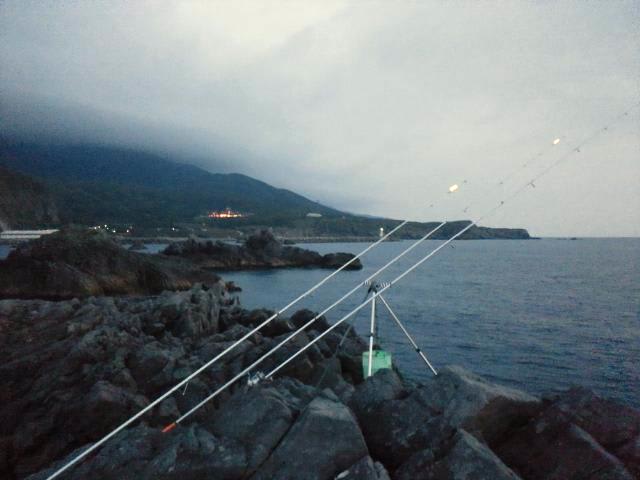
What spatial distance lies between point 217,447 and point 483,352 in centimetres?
1891

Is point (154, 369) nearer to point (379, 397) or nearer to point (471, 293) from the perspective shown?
point (379, 397)

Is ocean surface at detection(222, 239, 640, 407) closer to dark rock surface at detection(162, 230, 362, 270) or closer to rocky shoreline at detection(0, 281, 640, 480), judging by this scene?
rocky shoreline at detection(0, 281, 640, 480)

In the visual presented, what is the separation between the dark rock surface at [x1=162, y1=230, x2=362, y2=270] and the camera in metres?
66.2

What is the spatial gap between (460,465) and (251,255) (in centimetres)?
6845

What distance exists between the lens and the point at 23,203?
147750 mm

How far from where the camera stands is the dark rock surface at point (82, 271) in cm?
3067

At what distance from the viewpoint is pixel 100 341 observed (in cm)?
1205

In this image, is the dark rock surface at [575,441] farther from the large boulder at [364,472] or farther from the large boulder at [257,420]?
the large boulder at [257,420]

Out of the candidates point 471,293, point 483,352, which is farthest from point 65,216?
point 483,352

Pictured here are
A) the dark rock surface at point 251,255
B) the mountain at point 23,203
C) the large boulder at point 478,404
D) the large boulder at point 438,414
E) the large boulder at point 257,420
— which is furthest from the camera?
the mountain at point 23,203

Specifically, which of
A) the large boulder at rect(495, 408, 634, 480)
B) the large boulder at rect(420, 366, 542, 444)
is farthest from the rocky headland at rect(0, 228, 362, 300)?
the large boulder at rect(495, 408, 634, 480)

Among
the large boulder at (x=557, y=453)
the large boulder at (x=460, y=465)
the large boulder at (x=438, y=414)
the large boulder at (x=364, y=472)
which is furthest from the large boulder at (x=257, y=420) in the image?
the large boulder at (x=557, y=453)

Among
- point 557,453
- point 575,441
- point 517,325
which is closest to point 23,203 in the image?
point 517,325

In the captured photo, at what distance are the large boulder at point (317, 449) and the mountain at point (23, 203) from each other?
531 ft
